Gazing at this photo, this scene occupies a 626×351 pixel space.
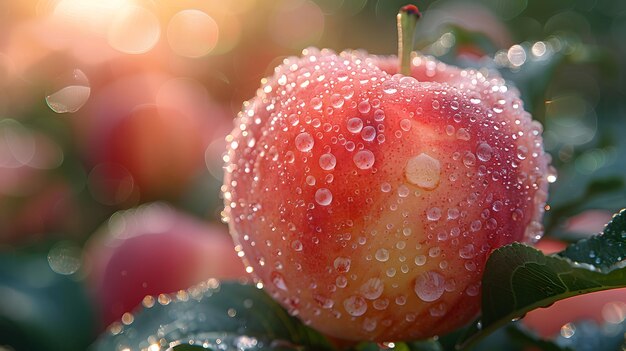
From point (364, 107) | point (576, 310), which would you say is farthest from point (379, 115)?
point (576, 310)

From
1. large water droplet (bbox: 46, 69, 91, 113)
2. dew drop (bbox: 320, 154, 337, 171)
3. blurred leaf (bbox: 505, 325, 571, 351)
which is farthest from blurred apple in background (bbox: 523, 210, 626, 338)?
large water droplet (bbox: 46, 69, 91, 113)

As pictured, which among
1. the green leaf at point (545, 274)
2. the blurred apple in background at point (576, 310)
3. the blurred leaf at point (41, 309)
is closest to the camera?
the green leaf at point (545, 274)

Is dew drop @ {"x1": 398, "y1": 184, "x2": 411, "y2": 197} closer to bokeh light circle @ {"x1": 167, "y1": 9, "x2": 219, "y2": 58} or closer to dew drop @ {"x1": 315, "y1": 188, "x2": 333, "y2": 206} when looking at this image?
dew drop @ {"x1": 315, "y1": 188, "x2": 333, "y2": 206}

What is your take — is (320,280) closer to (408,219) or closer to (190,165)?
(408,219)

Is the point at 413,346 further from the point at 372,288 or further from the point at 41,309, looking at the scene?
the point at 41,309

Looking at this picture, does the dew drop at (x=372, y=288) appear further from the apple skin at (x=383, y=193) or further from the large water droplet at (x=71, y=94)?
the large water droplet at (x=71, y=94)

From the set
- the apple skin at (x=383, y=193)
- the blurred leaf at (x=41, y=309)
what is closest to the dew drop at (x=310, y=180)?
the apple skin at (x=383, y=193)

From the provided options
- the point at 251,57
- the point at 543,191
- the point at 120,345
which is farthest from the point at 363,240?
the point at 251,57
